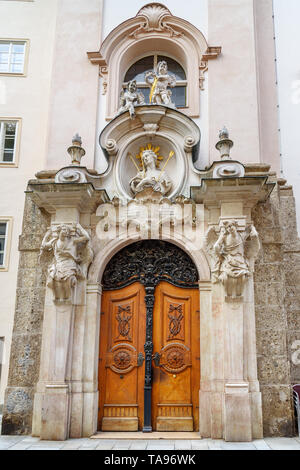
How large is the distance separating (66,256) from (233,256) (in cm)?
254

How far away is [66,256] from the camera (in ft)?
23.6

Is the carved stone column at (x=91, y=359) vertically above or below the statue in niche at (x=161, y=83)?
below

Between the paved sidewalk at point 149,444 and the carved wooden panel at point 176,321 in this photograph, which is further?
the carved wooden panel at point 176,321

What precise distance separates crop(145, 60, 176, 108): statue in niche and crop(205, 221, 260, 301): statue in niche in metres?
2.75

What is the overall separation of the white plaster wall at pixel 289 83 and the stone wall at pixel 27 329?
460 centimetres

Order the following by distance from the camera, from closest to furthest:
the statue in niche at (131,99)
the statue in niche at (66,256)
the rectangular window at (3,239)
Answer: the statue in niche at (66,256)
the statue in niche at (131,99)
the rectangular window at (3,239)

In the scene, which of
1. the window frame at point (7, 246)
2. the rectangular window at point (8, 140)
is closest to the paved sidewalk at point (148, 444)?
the window frame at point (7, 246)

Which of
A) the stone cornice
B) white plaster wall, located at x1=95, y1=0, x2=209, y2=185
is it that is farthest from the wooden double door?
white plaster wall, located at x1=95, y1=0, x2=209, y2=185

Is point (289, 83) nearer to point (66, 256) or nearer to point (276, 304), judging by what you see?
point (276, 304)

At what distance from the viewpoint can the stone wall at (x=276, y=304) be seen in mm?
6754

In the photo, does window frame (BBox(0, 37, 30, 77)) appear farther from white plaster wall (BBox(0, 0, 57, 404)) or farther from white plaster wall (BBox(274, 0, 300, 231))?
white plaster wall (BBox(274, 0, 300, 231))

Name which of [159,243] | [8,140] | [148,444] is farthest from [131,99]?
[148,444]

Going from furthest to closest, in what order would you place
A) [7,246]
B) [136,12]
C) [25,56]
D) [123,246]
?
[25,56] → [7,246] → [136,12] → [123,246]

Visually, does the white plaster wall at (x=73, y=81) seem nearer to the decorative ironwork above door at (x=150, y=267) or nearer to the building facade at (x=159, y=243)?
the building facade at (x=159, y=243)
